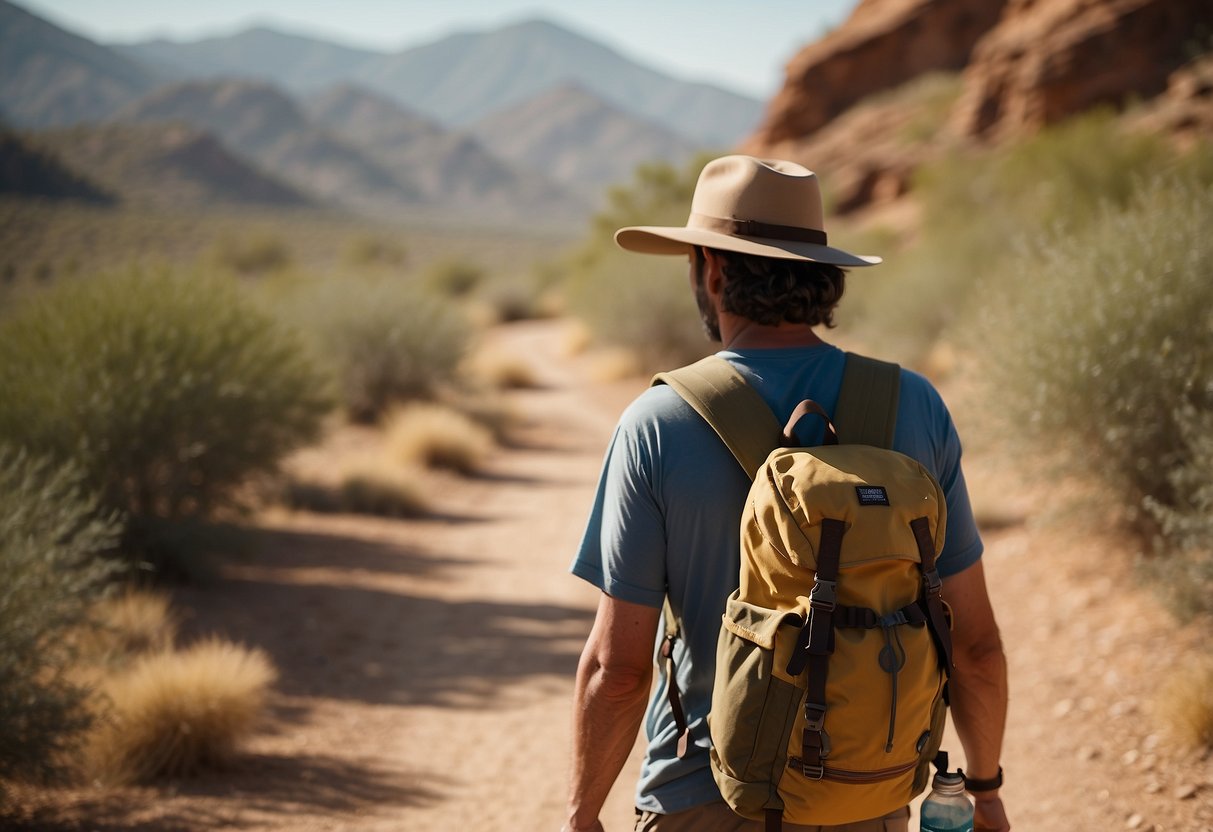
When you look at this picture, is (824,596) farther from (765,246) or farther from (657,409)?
(765,246)

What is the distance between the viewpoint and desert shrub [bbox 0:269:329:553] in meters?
6.64

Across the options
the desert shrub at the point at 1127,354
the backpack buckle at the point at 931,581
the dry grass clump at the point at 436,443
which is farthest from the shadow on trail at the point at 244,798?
the dry grass clump at the point at 436,443

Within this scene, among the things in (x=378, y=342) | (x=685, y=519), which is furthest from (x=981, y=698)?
(x=378, y=342)

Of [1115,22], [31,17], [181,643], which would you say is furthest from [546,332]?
[31,17]

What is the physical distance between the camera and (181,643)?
19.9ft

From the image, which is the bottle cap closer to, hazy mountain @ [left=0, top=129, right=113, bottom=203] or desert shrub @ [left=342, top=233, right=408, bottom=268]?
desert shrub @ [left=342, top=233, right=408, bottom=268]

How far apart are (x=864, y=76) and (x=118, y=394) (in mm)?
29152

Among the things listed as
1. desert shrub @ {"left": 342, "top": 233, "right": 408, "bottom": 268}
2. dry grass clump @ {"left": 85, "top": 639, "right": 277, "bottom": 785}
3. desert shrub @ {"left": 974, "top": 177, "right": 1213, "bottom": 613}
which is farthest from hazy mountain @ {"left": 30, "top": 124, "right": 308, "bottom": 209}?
desert shrub @ {"left": 974, "top": 177, "right": 1213, "bottom": 613}

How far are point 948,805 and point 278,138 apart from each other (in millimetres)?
146017

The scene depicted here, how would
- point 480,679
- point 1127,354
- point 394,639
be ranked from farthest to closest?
point 394,639 < point 480,679 < point 1127,354

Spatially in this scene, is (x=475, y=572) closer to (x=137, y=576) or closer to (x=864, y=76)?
(x=137, y=576)

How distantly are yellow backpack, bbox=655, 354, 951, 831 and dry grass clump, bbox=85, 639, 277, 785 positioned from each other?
367cm

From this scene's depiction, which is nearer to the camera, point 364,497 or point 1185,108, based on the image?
point 364,497

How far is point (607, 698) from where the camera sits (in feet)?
6.22
